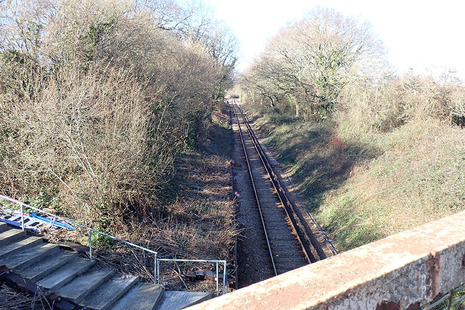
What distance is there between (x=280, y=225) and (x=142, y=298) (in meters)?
8.11

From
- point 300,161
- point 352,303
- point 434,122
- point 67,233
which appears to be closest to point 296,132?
point 300,161

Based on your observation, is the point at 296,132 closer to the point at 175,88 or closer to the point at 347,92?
the point at 347,92

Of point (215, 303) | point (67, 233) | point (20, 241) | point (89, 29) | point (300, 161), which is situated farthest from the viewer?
point (300, 161)

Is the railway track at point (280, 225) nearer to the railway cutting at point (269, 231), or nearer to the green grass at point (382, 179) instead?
the railway cutting at point (269, 231)

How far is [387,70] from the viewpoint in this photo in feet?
69.8

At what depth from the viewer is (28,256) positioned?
24.3ft

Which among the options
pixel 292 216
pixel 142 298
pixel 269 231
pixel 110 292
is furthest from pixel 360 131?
pixel 110 292

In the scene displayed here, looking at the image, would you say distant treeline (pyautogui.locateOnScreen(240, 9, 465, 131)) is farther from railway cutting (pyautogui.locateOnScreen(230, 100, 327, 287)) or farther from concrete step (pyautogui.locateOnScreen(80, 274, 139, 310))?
concrete step (pyautogui.locateOnScreen(80, 274, 139, 310))

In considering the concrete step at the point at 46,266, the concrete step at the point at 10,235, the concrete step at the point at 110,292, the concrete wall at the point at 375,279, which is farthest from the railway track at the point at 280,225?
the concrete wall at the point at 375,279

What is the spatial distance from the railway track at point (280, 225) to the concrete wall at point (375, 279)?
9.39 meters

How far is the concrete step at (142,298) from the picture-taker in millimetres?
7086

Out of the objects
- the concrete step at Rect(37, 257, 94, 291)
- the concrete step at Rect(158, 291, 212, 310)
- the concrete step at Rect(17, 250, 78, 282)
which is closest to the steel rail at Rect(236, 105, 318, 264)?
the concrete step at Rect(158, 291, 212, 310)

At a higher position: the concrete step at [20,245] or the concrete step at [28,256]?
the concrete step at [20,245]

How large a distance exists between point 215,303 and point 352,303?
0.64m
